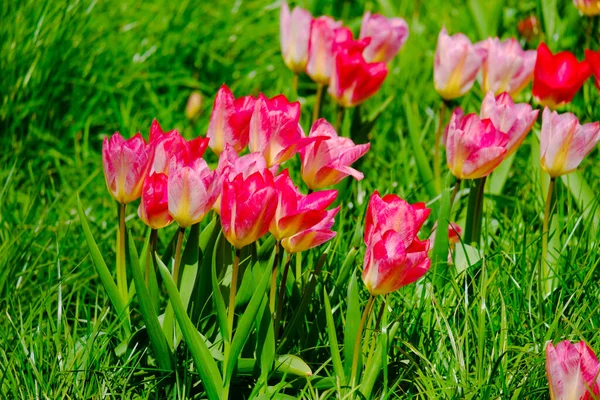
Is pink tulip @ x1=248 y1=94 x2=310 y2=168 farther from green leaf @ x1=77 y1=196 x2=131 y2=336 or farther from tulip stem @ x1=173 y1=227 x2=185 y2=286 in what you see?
green leaf @ x1=77 y1=196 x2=131 y2=336

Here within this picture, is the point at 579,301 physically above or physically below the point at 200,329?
below

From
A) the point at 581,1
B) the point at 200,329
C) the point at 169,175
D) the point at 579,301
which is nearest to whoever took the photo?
the point at 169,175

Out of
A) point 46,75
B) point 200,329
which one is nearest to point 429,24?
point 46,75

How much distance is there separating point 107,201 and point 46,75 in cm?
47

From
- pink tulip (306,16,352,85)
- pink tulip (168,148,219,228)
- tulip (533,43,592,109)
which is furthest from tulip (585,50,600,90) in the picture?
pink tulip (168,148,219,228)

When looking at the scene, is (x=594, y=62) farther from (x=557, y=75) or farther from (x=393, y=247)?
(x=393, y=247)

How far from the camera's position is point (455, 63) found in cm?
185

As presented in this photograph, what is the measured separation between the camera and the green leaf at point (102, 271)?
53.2 inches

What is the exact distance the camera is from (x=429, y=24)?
3023mm

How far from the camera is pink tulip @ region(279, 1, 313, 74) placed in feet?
6.66

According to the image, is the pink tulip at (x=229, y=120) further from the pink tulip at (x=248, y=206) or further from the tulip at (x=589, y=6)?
the tulip at (x=589, y=6)

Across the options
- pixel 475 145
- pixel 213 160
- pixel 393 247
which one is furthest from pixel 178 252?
pixel 213 160

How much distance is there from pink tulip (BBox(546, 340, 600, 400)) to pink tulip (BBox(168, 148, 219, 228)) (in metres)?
0.52

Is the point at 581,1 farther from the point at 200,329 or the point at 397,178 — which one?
the point at 200,329
